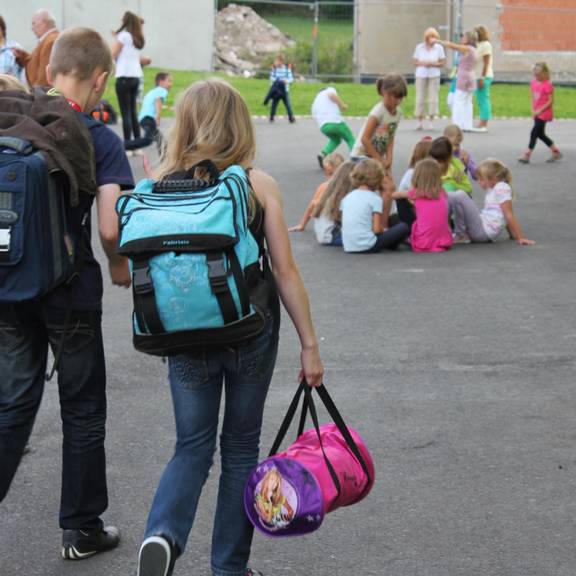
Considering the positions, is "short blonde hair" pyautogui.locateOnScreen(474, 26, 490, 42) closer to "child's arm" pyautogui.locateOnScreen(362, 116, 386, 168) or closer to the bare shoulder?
"child's arm" pyautogui.locateOnScreen(362, 116, 386, 168)

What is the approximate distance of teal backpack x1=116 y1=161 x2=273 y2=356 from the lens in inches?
142

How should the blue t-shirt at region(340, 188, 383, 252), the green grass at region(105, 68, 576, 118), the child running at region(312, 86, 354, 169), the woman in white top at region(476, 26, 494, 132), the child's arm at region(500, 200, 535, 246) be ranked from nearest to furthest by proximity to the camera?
the blue t-shirt at region(340, 188, 383, 252), the child's arm at region(500, 200, 535, 246), the child running at region(312, 86, 354, 169), the woman in white top at region(476, 26, 494, 132), the green grass at region(105, 68, 576, 118)

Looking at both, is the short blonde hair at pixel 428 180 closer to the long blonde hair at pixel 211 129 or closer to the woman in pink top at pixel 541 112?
the woman in pink top at pixel 541 112

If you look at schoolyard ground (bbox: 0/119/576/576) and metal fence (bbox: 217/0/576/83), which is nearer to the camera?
schoolyard ground (bbox: 0/119/576/576)

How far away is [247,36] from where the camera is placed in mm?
50375

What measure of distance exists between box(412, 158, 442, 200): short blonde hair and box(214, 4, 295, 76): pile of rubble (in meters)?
36.3

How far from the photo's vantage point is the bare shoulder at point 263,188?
3834mm

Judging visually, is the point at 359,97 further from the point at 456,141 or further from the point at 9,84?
the point at 9,84

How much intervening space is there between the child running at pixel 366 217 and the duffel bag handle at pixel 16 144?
24.1ft

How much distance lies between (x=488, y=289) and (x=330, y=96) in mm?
7921

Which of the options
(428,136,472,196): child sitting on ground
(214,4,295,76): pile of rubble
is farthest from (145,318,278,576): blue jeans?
(214,4,295,76): pile of rubble

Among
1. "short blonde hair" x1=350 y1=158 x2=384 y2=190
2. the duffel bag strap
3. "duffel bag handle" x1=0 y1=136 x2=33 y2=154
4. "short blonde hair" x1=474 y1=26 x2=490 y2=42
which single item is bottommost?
"short blonde hair" x1=350 y1=158 x2=384 y2=190

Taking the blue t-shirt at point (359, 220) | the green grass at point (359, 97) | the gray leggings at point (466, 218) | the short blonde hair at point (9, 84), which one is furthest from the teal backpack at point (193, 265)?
the green grass at point (359, 97)

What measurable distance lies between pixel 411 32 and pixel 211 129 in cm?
3827
